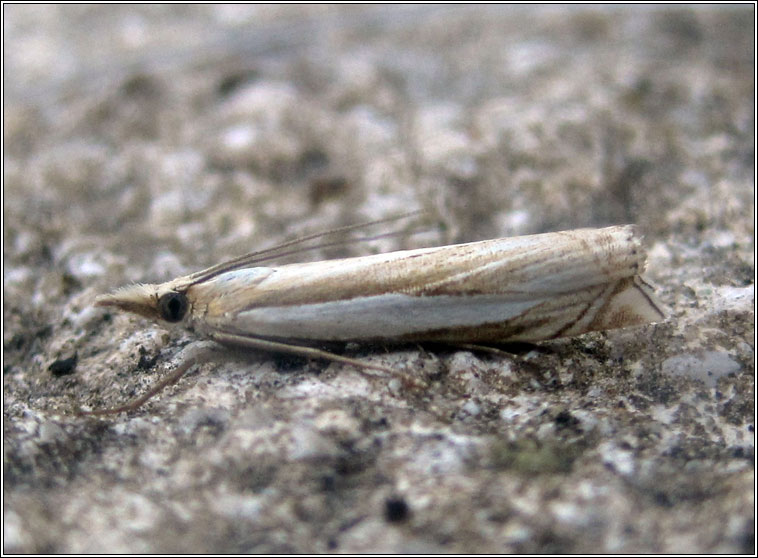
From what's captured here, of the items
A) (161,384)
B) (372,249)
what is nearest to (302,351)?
(161,384)

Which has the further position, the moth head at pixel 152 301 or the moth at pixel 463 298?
the moth head at pixel 152 301

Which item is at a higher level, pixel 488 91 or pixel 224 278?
pixel 488 91

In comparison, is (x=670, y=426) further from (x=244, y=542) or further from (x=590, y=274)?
(x=244, y=542)

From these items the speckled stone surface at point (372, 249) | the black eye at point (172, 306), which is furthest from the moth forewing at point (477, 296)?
the black eye at point (172, 306)

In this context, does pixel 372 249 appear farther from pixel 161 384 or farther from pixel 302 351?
pixel 161 384

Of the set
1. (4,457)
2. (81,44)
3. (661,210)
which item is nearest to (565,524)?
(4,457)

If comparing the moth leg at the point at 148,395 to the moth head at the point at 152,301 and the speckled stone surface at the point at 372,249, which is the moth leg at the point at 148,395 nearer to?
the speckled stone surface at the point at 372,249

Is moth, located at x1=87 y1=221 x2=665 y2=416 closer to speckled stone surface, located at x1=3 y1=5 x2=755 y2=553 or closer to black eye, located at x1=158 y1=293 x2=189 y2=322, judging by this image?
speckled stone surface, located at x1=3 y1=5 x2=755 y2=553

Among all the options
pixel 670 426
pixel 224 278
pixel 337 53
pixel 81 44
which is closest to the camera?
pixel 670 426
